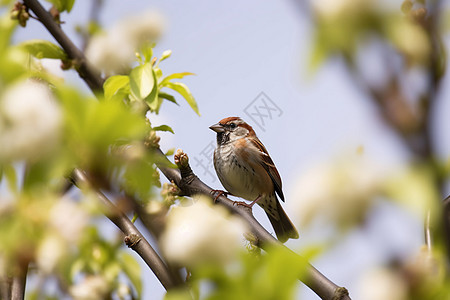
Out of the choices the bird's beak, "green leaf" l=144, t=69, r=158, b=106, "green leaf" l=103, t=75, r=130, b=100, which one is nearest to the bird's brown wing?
the bird's beak

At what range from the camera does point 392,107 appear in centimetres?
62

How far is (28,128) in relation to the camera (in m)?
0.75

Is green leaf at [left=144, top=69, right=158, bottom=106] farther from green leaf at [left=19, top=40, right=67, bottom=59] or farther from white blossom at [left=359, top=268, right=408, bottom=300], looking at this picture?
white blossom at [left=359, top=268, right=408, bottom=300]

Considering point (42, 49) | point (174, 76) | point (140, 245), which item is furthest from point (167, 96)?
point (140, 245)

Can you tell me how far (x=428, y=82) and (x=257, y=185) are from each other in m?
4.28

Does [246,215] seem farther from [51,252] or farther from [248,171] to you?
[248,171]

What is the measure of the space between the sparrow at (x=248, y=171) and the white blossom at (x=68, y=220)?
3838 mm

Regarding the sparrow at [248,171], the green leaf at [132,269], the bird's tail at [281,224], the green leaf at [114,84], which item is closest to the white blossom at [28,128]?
the green leaf at [114,84]

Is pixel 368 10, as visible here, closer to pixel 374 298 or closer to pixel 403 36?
pixel 403 36

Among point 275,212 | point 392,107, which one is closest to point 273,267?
point 392,107

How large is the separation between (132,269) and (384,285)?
1.82 meters

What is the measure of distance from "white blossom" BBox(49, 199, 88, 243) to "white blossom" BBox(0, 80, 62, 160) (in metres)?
0.11

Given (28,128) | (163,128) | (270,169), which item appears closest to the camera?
(28,128)

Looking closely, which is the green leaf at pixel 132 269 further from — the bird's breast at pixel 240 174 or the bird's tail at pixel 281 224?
the bird's tail at pixel 281 224
